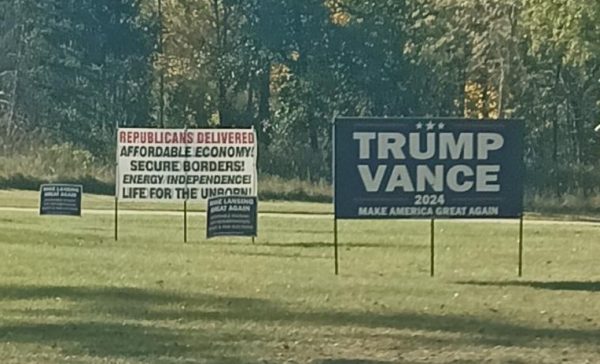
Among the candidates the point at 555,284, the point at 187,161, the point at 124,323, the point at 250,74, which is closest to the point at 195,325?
the point at 124,323

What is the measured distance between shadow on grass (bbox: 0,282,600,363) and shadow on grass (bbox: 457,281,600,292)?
13.8 ft

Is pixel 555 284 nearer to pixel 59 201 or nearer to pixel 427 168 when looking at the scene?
pixel 427 168

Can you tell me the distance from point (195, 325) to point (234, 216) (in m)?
12.1

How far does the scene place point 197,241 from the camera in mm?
32156

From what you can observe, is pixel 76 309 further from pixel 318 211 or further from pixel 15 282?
pixel 318 211

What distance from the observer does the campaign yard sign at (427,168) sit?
22719 millimetres

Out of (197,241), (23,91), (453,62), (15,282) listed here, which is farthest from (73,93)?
(15,282)

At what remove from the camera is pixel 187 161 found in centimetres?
3209

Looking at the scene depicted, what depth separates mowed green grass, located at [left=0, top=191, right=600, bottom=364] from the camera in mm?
15500

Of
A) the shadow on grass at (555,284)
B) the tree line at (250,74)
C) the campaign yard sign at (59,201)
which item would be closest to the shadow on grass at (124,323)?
the shadow on grass at (555,284)

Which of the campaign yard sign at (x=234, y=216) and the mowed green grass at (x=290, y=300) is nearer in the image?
the mowed green grass at (x=290, y=300)

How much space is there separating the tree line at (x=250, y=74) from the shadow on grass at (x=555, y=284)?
46877 millimetres

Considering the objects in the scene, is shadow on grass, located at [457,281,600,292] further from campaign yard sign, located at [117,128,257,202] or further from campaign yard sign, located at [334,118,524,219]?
campaign yard sign, located at [117,128,257,202]

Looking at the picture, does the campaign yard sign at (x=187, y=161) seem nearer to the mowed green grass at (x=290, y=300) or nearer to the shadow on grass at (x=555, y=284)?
the mowed green grass at (x=290, y=300)
